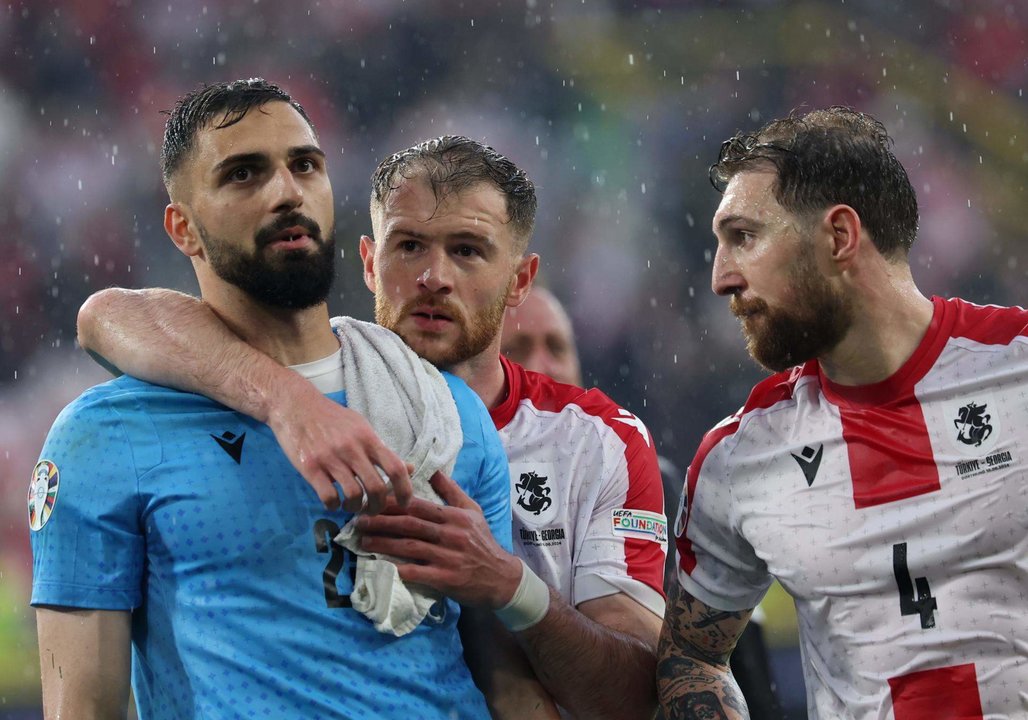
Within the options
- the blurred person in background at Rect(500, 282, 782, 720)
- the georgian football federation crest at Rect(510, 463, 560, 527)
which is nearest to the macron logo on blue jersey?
the georgian football federation crest at Rect(510, 463, 560, 527)

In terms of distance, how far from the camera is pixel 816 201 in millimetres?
2926

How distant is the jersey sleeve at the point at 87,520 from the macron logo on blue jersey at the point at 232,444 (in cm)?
16

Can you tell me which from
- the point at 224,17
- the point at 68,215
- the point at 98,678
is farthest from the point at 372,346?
the point at 224,17

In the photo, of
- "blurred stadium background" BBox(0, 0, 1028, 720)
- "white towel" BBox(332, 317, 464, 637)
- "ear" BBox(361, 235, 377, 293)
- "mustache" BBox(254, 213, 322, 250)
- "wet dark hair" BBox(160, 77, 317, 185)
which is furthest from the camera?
"blurred stadium background" BBox(0, 0, 1028, 720)

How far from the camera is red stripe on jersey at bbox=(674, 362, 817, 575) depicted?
2990mm

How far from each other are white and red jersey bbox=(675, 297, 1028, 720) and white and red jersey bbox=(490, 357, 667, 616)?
0.47ft

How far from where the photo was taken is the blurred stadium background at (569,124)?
23.7 ft

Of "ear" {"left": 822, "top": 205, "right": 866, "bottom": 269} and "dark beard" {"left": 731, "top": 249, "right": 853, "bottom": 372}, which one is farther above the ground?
"ear" {"left": 822, "top": 205, "right": 866, "bottom": 269}

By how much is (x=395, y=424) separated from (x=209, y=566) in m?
0.43

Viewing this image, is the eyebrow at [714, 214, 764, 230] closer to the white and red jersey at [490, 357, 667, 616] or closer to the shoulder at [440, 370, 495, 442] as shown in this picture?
the white and red jersey at [490, 357, 667, 616]

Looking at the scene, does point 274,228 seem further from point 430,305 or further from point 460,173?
point 460,173

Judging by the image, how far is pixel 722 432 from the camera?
303 cm

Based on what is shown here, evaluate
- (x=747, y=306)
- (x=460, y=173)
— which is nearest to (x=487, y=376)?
(x=460, y=173)

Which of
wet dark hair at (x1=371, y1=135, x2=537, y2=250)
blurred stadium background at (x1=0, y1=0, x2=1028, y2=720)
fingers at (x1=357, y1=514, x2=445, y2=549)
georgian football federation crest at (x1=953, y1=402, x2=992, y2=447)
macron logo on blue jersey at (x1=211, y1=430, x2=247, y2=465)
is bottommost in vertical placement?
fingers at (x1=357, y1=514, x2=445, y2=549)
